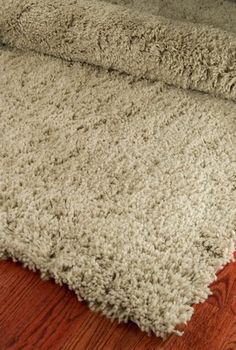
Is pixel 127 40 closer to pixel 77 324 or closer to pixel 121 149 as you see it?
pixel 121 149

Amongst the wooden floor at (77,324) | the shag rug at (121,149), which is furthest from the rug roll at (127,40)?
the wooden floor at (77,324)

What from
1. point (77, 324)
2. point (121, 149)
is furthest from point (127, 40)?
point (77, 324)

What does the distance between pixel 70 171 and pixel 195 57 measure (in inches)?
15.8

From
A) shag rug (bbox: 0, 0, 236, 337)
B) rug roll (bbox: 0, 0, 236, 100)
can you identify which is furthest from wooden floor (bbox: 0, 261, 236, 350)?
rug roll (bbox: 0, 0, 236, 100)

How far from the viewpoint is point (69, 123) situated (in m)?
1.02

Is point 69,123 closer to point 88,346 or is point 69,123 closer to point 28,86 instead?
point 28,86

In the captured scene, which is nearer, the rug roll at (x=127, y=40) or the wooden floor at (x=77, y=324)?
the wooden floor at (x=77, y=324)

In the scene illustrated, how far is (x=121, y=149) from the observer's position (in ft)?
3.11

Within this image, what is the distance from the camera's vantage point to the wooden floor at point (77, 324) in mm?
670

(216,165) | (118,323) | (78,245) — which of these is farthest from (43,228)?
(216,165)

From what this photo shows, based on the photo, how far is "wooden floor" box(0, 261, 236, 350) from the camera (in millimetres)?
670

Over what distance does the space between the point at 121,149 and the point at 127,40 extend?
32 centimetres

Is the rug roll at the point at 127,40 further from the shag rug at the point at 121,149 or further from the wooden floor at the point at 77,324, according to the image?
the wooden floor at the point at 77,324

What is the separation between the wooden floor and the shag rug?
23mm
